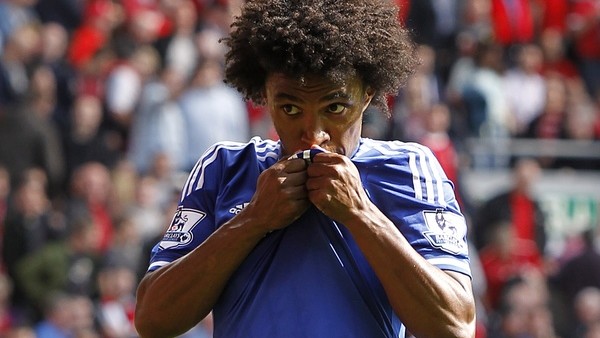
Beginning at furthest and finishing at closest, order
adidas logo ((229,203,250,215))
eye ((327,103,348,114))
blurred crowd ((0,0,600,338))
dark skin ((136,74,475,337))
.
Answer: blurred crowd ((0,0,600,338)) → adidas logo ((229,203,250,215)) → eye ((327,103,348,114)) → dark skin ((136,74,475,337))

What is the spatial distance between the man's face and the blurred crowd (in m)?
6.10

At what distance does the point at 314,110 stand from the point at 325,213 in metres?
0.28

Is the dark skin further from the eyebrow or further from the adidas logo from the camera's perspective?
the adidas logo

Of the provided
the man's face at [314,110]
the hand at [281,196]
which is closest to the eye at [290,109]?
the man's face at [314,110]

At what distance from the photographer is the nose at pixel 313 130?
12.3 feet


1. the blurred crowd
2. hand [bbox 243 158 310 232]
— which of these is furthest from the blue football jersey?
the blurred crowd

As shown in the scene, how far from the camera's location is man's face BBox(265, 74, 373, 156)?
3742 mm

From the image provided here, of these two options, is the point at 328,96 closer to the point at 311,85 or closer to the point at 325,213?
the point at 311,85

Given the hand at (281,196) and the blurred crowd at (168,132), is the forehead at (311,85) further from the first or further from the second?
the blurred crowd at (168,132)

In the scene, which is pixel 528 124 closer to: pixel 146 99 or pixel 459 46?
pixel 459 46

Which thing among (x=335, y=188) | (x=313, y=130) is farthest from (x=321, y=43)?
(x=335, y=188)

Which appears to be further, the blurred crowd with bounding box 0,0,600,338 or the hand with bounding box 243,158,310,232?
the blurred crowd with bounding box 0,0,600,338

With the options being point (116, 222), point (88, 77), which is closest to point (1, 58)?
point (88, 77)

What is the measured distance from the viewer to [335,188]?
12.1 feet
